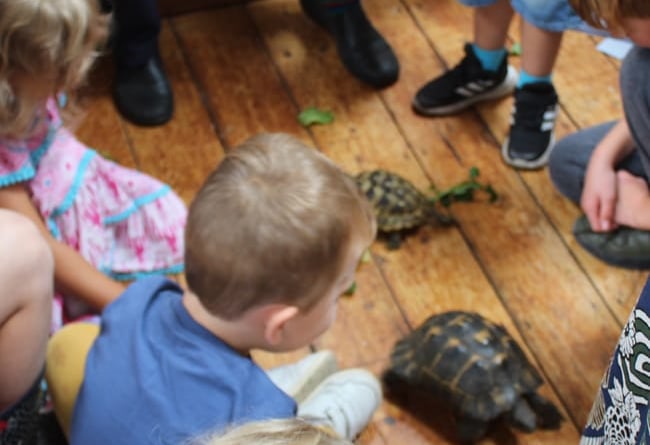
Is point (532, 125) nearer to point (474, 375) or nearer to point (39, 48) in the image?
point (474, 375)

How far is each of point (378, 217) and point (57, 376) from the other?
0.89 m

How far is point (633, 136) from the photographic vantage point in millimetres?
1676

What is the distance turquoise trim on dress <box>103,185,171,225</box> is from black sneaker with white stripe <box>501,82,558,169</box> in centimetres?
87

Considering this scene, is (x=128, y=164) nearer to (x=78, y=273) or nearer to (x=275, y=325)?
(x=78, y=273)

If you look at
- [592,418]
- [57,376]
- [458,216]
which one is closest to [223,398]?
[57,376]

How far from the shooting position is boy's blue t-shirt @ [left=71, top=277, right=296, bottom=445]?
114cm

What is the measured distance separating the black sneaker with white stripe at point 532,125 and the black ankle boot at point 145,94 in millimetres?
907

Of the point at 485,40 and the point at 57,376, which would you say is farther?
the point at 485,40

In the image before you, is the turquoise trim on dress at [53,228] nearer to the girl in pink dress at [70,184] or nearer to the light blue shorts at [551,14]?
the girl in pink dress at [70,184]

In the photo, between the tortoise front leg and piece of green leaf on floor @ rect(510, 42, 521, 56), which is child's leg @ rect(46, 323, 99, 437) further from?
piece of green leaf on floor @ rect(510, 42, 521, 56)

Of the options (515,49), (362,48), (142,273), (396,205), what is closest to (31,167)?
(142,273)

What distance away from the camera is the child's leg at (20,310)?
127cm

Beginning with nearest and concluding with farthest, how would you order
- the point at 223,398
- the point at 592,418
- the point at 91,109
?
the point at 223,398
the point at 592,418
the point at 91,109

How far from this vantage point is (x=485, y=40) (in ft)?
7.44
